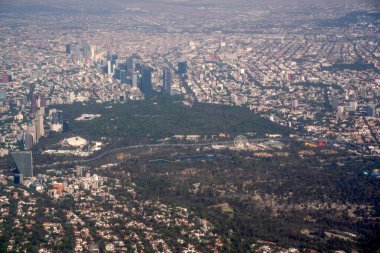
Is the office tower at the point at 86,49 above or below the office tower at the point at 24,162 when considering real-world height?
below

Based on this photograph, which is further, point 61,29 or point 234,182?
point 61,29

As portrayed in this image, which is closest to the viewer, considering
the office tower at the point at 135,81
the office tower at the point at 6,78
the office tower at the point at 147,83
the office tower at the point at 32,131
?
the office tower at the point at 32,131

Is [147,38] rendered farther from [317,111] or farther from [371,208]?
[371,208]

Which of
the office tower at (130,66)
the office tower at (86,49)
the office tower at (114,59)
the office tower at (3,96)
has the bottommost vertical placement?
the office tower at (86,49)

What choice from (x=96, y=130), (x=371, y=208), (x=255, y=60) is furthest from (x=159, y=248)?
(x=255, y=60)

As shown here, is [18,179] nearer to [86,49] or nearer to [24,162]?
[24,162]

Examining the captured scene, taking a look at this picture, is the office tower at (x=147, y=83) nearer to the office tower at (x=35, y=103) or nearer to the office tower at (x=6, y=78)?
the office tower at (x=35, y=103)

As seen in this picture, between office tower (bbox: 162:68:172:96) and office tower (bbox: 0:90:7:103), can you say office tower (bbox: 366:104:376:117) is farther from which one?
office tower (bbox: 0:90:7:103)

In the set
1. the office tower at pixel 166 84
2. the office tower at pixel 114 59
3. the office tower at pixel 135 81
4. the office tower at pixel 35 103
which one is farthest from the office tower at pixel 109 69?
the office tower at pixel 35 103
